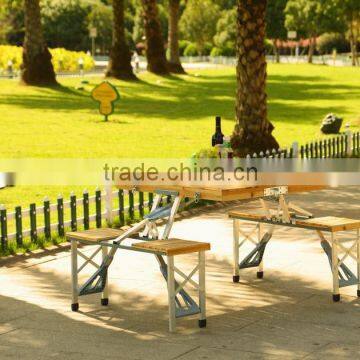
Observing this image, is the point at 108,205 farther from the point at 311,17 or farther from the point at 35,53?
the point at 311,17

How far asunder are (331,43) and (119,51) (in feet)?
198

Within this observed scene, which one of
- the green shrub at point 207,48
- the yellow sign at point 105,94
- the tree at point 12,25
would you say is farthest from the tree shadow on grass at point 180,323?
the green shrub at point 207,48

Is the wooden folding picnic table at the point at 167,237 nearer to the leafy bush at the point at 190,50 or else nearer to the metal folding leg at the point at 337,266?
the metal folding leg at the point at 337,266

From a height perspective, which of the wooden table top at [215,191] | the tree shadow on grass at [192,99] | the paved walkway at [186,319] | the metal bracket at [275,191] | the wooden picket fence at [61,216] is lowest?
the paved walkway at [186,319]

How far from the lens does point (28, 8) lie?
41688 mm

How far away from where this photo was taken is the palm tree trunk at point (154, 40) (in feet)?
166

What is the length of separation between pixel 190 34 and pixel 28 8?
5751 cm

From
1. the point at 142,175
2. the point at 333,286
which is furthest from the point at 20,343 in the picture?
the point at 333,286

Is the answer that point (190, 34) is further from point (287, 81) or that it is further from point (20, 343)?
point (20, 343)

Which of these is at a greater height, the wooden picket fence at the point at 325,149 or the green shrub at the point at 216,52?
the green shrub at the point at 216,52

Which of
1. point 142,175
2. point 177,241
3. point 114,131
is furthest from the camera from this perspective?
point 114,131

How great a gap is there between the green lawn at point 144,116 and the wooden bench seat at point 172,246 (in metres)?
8.95

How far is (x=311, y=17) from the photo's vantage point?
86.6 m

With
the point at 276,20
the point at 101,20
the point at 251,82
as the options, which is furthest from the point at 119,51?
the point at 276,20
